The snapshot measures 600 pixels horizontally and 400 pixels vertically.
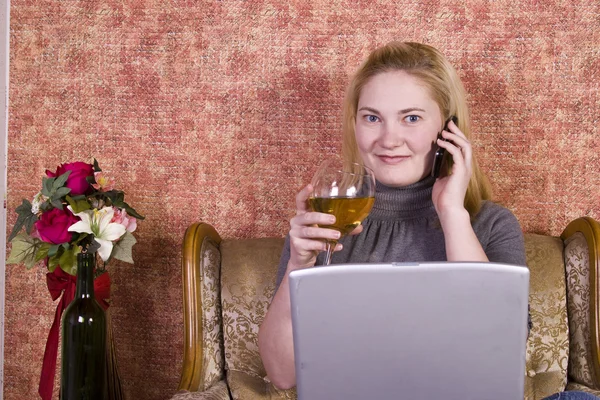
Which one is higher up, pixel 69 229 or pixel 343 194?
pixel 343 194

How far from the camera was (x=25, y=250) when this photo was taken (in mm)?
1761

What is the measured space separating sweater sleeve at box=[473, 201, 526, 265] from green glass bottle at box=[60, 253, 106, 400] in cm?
98

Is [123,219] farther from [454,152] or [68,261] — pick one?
[454,152]

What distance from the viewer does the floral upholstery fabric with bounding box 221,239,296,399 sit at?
1.78 m

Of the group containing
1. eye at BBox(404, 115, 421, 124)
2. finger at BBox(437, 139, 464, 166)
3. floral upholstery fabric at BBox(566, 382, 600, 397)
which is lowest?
floral upholstery fabric at BBox(566, 382, 600, 397)

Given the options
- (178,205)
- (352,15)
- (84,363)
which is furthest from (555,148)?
(84,363)

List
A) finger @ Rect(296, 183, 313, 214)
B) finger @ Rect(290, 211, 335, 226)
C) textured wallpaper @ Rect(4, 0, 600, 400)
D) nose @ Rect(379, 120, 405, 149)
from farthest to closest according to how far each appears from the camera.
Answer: textured wallpaper @ Rect(4, 0, 600, 400) → nose @ Rect(379, 120, 405, 149) → finger @ Rect(296, 183, 313, 214) → finger @ Rect(290, 211, 335, 226)

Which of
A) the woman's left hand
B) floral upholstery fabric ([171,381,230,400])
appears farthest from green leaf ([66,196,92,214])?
the woman's left hand

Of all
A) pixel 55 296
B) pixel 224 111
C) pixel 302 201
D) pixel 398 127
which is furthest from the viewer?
pixel 224 111

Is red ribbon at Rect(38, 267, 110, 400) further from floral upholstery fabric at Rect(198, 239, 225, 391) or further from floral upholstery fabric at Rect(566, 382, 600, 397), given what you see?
floral upholstery fabric at Rect(566, 382, 600, 397)

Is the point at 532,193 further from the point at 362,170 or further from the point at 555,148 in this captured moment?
the point at 362,170

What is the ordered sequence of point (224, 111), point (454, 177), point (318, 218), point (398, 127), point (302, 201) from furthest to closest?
point (224, 111) → point (398, 127) → point (454, 177) → point (302, 201) → point (318, 218)

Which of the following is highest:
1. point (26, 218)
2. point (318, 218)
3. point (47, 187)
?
point (318, 218)

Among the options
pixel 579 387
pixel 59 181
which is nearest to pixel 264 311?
pixel 59 181
